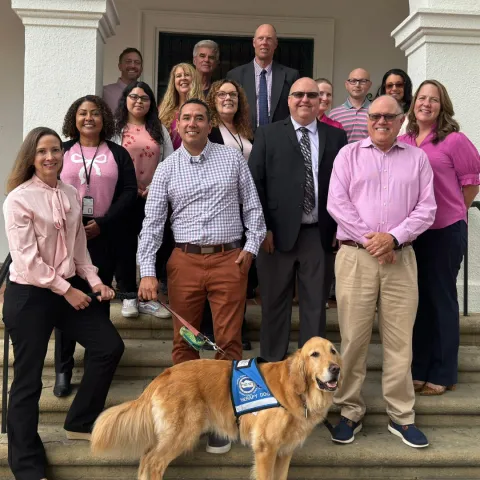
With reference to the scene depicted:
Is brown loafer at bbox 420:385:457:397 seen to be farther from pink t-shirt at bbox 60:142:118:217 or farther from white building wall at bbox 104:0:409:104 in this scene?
white building wall at bbox 104:0:409:104

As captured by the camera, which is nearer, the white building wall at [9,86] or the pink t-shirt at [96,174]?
the pink t-shirt at [96,174]

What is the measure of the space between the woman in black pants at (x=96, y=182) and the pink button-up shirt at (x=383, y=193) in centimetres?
153

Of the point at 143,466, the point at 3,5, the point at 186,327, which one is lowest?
the point at 143,466

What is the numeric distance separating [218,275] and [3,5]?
579cm

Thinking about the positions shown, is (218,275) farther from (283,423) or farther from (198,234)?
(283,423)

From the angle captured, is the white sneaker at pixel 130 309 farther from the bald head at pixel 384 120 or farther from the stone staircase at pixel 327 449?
the bald head at pixel 384 120

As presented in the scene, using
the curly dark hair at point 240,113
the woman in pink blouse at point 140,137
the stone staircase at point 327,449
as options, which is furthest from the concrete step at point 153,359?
the curly dark hair at point 240,113

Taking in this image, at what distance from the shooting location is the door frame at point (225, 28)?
8.11 meters

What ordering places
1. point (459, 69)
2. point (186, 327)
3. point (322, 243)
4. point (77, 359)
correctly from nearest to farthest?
point (186, 327)
point (322, 243)
point (77, 359)
point (459, 69)

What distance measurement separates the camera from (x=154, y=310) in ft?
17.1

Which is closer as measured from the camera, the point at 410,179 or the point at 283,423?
the point at 283,423

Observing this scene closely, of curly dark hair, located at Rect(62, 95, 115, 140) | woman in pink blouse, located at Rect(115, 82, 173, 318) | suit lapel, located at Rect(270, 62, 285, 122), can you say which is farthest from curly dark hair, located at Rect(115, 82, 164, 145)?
suit lapel, located at Rect(270, 62, 285, 122)

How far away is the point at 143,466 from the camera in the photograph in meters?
3.61

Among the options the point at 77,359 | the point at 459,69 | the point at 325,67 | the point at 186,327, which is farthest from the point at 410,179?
the point at 325,67
